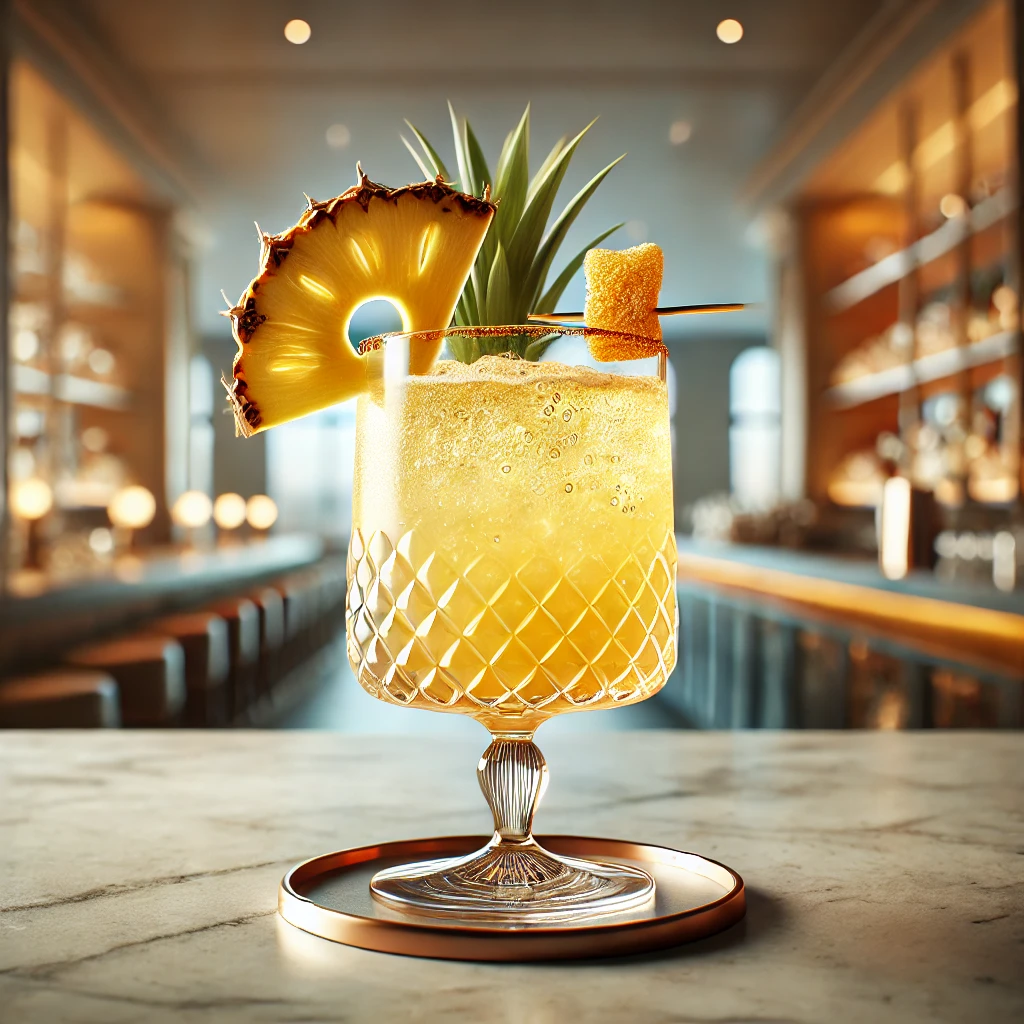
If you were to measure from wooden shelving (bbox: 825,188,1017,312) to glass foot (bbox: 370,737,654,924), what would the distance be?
15.6 ft

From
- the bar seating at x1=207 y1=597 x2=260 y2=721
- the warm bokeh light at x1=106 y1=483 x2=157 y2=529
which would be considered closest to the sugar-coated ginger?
the bar seating at x1=207 y1=597 x2=260 y2=721

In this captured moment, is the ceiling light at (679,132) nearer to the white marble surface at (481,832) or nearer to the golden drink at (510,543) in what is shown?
the white marble surface at (481,832)

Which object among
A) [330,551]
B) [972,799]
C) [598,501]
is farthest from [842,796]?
[330,551]

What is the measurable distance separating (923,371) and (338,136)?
13.4 ft

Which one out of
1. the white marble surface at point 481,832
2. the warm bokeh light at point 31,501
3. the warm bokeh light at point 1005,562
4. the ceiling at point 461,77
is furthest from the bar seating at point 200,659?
the white marble surface at point 481,832

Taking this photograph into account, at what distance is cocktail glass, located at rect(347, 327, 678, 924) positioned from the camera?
0.74 m

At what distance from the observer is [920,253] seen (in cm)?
662

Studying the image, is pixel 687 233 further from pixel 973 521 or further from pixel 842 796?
pixel 842 796

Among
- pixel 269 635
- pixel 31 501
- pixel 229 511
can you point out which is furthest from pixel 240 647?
pixel 229 511

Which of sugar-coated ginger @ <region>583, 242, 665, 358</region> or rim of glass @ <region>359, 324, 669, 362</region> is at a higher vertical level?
sugar-coated ginger @ <region>583, 242, 665, 358</region>

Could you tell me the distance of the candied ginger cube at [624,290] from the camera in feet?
2.56

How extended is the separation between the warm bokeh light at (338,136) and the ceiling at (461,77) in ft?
0.18

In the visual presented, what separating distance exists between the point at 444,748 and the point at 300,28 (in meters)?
6.10

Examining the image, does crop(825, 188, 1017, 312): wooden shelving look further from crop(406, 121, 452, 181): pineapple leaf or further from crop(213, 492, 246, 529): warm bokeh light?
crop(213, 492, 246, 529): warm bokeh light
